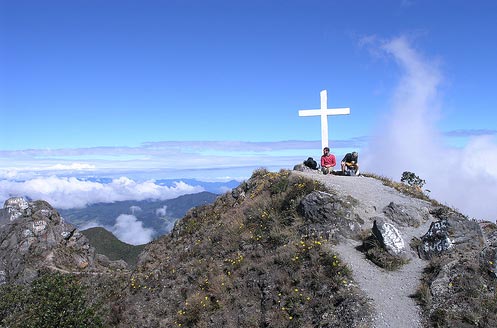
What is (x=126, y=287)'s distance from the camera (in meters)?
23.5

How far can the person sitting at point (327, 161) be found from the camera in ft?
97.1

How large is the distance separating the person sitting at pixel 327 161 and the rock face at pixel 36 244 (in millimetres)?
27480

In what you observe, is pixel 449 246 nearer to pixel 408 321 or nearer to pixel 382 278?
pixel 382 278

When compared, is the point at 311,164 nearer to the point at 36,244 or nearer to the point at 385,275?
the point at 385,275

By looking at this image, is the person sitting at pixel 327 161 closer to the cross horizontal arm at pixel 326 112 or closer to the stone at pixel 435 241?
the cross horizontal arm at pixel 326 112

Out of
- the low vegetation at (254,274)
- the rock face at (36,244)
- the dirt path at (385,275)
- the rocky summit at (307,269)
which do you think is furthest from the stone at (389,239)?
the rock face at (36,244)

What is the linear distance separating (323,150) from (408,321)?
58.1 feet

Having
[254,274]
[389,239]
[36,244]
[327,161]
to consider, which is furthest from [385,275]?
[36,244]

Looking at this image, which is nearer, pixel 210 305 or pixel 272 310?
pixel 272 310

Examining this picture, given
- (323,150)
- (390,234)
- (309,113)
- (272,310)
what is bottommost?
(272,310)

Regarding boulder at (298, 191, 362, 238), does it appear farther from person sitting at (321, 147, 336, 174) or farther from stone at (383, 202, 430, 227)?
person sitting at (321, 147, 336, 174)

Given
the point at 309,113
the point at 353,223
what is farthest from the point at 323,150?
the point at 353,223

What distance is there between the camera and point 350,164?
30.3 metres

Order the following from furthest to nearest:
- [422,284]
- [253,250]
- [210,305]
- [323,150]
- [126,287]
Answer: [323,150] → [126,287] → [253,250] → [210,305] → [422,284]
